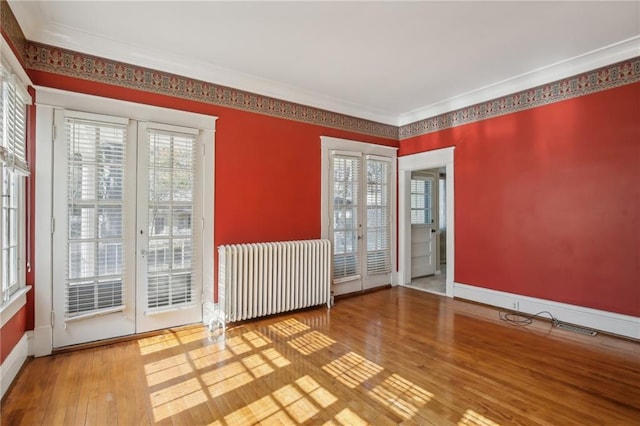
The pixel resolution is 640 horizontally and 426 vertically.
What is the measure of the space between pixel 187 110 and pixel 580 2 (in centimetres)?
374

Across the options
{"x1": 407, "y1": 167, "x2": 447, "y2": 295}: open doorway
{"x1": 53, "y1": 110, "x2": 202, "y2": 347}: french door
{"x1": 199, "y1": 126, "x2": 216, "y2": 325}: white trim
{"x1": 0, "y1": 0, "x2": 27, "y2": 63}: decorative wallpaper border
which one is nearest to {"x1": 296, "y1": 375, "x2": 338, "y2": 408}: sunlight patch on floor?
{"x1": 199, "y1": 126, "x2": 216, "y2": 325}: white trim

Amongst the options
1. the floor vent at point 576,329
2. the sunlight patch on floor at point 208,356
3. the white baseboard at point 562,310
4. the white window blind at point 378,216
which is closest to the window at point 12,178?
the sunlight patch on floor at point 208,356

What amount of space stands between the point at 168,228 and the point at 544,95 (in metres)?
4.65

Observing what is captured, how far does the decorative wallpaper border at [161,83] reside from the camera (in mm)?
2928

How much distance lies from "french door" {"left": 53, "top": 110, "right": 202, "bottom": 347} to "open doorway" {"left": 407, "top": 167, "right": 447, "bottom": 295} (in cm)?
397

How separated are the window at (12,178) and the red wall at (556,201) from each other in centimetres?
498

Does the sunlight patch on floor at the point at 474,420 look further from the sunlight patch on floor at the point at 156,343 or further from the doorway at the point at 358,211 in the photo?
the doorway at the point at 358,211

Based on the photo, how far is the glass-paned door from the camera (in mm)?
→ 3328

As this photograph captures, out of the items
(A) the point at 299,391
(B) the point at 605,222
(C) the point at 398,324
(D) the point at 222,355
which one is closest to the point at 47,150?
(D) the point at 222,355

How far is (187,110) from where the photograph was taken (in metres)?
3.60

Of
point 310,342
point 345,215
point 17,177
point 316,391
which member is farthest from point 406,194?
point 17,177

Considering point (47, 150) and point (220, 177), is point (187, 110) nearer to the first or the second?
point (220, 177)

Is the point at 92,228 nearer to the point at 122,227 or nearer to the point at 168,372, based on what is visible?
the point at 122,227

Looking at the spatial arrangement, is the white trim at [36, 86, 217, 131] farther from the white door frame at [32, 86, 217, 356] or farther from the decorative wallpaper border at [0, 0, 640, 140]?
the decorative wallpaper border at [0, 0, 640, 140]
